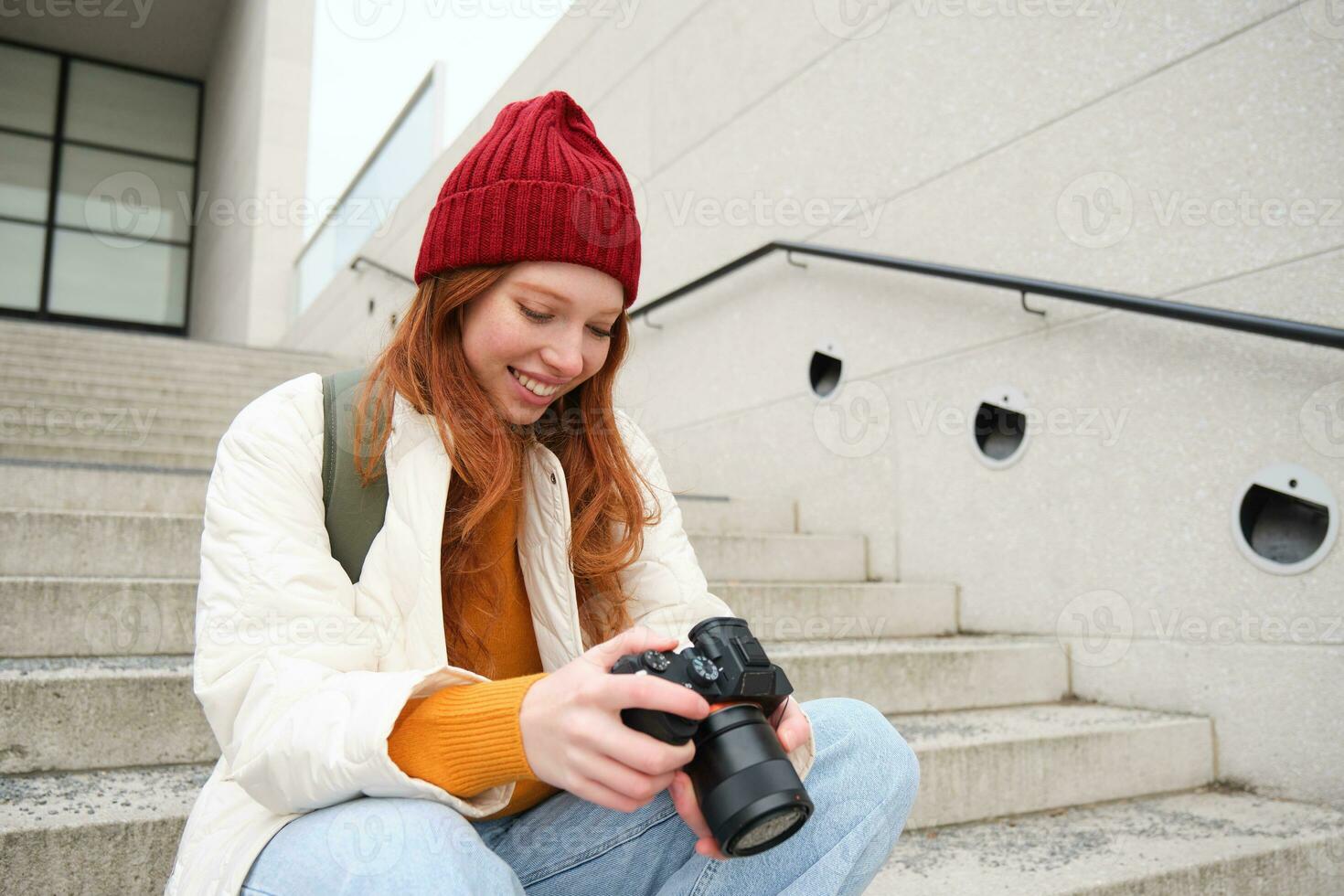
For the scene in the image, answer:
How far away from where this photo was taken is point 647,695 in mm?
647

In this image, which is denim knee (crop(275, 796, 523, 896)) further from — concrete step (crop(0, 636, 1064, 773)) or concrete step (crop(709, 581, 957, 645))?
concrete step (crop(709, 581, 957, 645))

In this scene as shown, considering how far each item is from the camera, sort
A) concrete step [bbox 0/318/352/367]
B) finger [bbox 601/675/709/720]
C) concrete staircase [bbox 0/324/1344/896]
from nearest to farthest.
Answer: finger [bbox 601/675/709/720] < concrete staircase [bbox 0/324/1344/896] < concrete step [bbox 0/318/352/367]

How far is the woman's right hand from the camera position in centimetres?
65

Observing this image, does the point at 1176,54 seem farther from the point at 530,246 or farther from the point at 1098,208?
the point at 530,246

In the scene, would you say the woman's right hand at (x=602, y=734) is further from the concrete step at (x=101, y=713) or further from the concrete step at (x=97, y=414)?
the concrete step at (x=97, y=414)

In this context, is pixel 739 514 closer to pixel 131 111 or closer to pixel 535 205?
pixel 535 205

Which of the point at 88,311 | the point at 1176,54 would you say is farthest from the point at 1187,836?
the point at 88,311

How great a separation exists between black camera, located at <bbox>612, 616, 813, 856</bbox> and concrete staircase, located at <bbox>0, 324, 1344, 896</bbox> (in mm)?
700

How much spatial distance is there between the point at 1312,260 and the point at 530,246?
1.54m

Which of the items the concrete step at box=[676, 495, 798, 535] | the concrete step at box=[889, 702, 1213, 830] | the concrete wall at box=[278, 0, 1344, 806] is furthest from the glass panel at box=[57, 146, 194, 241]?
the concrete step at box=[889, 702, 1213, 830]

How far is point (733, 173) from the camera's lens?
137 inches

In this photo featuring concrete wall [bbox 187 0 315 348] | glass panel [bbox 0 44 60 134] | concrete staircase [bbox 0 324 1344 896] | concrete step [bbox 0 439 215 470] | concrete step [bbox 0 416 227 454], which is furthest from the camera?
glass panel [bbox 0 44 60 134]

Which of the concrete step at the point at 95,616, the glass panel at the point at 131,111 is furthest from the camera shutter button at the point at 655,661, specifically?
the glass panel at the point at 131,111

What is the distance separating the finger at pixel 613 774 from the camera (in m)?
0.66
